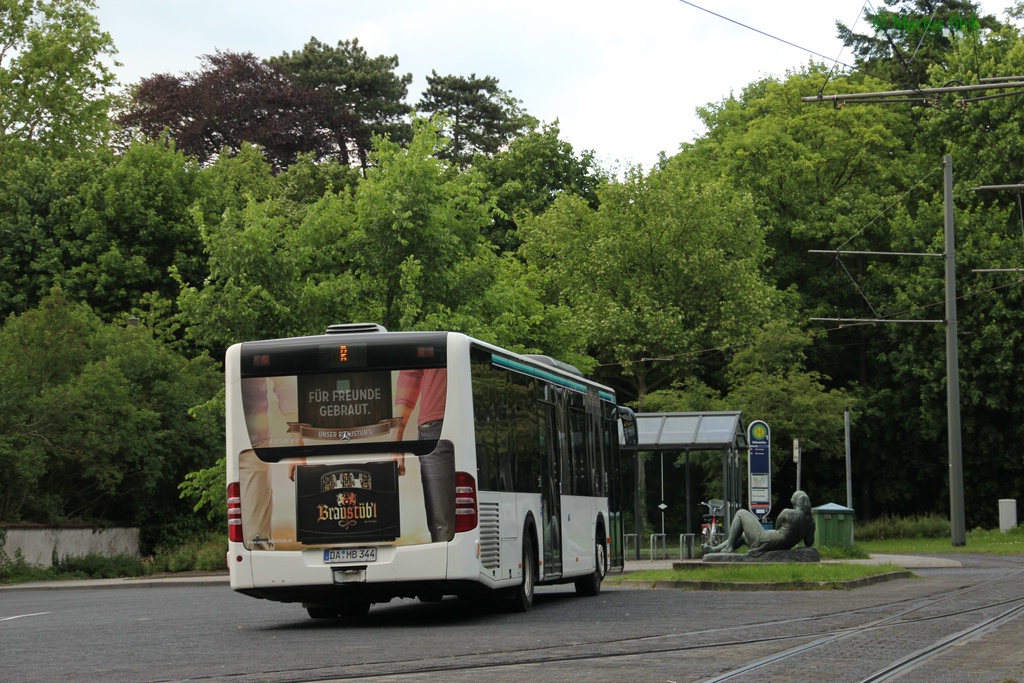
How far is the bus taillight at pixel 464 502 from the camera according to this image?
15789 mm

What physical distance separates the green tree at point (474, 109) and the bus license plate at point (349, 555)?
60.8m

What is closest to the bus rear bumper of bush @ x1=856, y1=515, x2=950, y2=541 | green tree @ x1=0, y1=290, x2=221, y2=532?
green tree @ x1=0, y1=290, x2=221, y2=532

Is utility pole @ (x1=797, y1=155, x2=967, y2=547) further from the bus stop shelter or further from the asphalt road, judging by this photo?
the asphalt road

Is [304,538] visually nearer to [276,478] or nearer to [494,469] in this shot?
[276,478]

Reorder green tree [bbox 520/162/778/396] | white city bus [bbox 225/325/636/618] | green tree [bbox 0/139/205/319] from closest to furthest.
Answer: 1. white city bus [bbox 225/325/636/618]
2. green tree [bbox 0/139/205/319]
3. green tree [bbox 520/162/778/396]

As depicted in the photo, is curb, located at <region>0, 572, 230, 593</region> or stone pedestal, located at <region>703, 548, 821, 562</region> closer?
stone pedestal, located at <region>703, 548, 821, 562</region>

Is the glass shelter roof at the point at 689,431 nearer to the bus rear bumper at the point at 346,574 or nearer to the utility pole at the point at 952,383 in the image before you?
the utility pole at the point at 952,383

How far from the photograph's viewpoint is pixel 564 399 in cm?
2036

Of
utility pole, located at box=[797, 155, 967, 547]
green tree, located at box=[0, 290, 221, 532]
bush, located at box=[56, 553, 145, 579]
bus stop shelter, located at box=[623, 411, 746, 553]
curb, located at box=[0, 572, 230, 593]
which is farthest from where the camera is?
utility pole, located at box=[797, 155, 967, 547]

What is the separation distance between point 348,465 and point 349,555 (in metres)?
0.90

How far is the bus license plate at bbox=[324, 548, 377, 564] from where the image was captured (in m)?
15.8

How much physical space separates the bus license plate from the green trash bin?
17522mm

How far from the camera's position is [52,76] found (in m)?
61.1

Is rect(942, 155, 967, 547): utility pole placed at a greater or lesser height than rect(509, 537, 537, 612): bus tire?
greater
